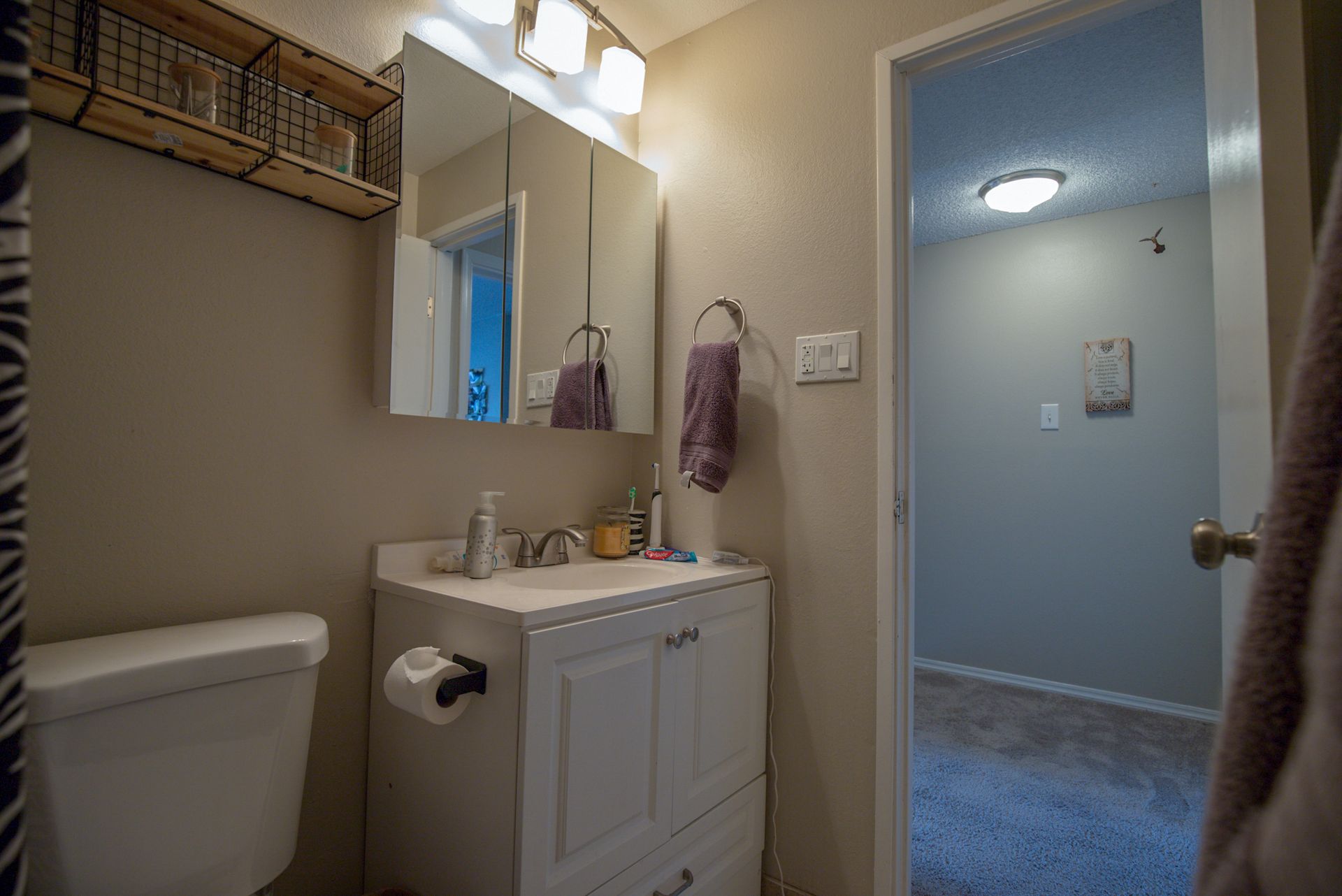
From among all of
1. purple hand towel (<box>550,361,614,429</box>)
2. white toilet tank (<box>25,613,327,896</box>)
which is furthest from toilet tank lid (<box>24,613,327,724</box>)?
purple hand towel (<box>550,361,614,429</box>)

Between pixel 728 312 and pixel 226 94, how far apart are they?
1.15 metres

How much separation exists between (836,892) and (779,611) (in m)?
0.63

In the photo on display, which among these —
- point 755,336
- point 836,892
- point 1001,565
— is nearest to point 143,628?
point 755,336

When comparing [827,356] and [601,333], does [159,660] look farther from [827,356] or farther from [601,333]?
[827,356]

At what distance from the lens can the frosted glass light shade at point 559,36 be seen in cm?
159

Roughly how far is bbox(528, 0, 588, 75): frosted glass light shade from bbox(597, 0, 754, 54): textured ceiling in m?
0.21

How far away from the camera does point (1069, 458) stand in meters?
3.01

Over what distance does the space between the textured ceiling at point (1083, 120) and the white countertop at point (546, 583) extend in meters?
1.59

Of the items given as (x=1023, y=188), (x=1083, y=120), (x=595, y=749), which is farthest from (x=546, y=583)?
(x=1023, y=188)

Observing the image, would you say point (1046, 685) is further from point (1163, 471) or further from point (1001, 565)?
point (1163, 471)

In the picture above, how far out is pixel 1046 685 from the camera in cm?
303

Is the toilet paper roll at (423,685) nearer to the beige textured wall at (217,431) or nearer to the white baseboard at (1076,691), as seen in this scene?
the beige textured wall at (217,431)

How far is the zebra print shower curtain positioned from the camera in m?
0.34

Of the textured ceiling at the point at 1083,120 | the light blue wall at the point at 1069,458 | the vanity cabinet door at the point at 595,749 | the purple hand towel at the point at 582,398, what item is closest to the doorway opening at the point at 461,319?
the purple hand towel at the point at 582,398
